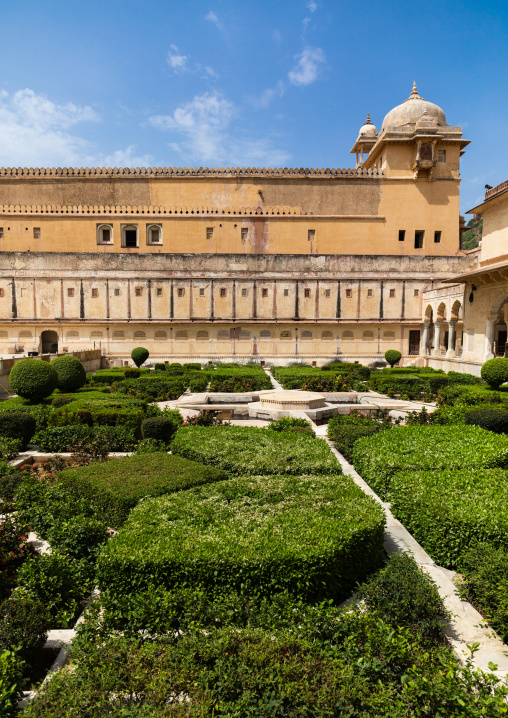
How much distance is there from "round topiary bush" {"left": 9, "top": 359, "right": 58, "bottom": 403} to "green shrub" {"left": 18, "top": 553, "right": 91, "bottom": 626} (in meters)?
9.11

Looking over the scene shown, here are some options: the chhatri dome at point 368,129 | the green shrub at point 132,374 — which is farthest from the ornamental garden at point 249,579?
the chhatri dome at point 368,129

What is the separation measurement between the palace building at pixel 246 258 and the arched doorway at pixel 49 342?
0.28 feet

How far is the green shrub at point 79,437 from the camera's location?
9180 mm

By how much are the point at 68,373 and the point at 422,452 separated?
36.9 ft

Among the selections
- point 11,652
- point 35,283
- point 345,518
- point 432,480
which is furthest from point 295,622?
point 35,283

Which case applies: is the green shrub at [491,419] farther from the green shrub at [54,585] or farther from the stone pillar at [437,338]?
the stone pillar at [437,338]

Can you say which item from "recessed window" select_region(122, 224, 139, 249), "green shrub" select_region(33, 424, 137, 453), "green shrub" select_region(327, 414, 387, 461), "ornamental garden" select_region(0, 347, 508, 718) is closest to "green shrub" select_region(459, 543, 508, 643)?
"ornamental garden" select_region(0, 347, 508, 718)

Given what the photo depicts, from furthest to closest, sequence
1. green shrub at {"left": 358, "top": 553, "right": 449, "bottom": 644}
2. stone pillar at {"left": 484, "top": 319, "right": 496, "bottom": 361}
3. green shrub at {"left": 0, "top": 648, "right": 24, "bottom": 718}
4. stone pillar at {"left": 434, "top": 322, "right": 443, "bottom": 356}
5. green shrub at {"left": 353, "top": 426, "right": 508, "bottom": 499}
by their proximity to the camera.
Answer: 1. stone pillar at {"left": 434, "top": 322, "right": 443, "bottom": 356}
2. stone pillar at {"left": 484, "top": 319, "right": 496, "bottom": 361}
3. green shrub at {"left": 353, "top": 426, "right": 508, "bottom": 499}
4. green shrub at {"left": 358, "top": 553, "right": 449, "bottom": 644}
5. green shrub at {"left": 0, "top": 648, "right": 24, "bottom": 718}

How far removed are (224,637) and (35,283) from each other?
29.2m

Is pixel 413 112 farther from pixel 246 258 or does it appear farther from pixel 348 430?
pixel 348 430

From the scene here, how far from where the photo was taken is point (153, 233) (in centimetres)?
3369

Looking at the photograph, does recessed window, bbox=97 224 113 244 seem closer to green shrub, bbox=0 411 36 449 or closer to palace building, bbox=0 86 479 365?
palace building, bbox=0 86 479 365

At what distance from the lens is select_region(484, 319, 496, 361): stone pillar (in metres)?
20.4

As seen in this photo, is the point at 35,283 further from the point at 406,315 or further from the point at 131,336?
the point at 406,315
